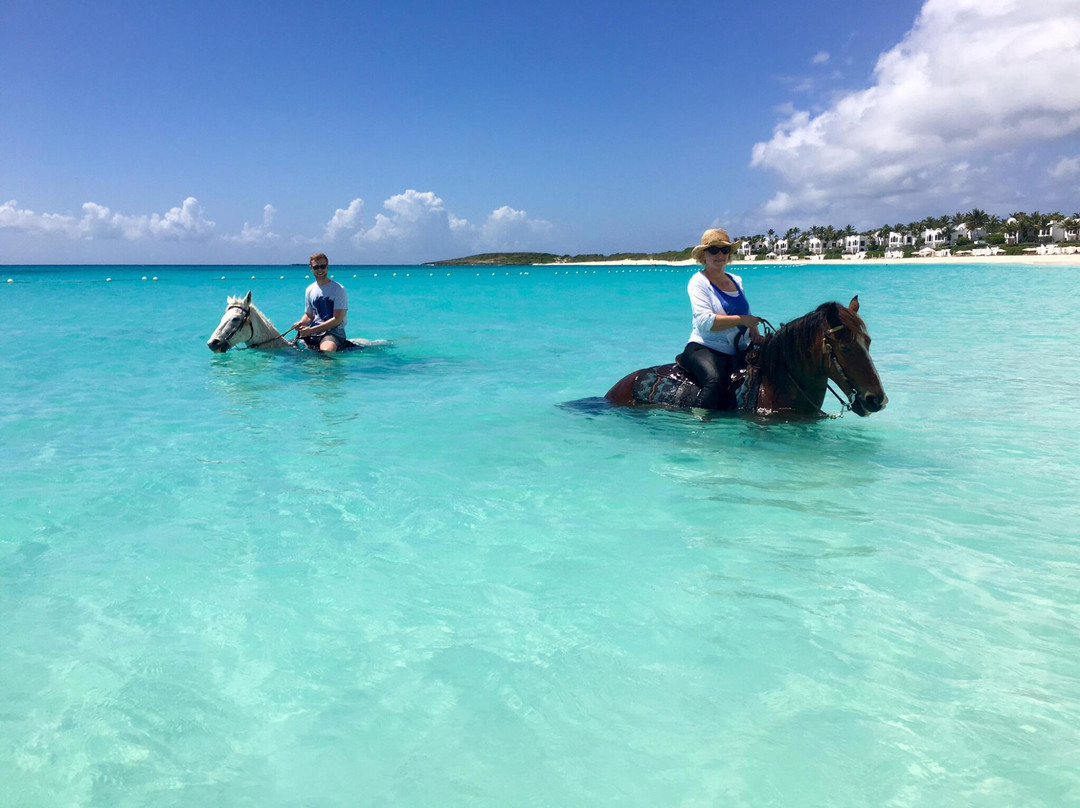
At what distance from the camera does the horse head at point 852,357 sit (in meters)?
6.83

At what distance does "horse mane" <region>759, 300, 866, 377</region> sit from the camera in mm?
6992

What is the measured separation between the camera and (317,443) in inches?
327

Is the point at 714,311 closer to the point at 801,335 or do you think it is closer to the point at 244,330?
the point at 801,335

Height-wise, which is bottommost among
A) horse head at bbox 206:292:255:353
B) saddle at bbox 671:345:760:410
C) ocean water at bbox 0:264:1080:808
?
ocean water at bbox 0:264:1080:808

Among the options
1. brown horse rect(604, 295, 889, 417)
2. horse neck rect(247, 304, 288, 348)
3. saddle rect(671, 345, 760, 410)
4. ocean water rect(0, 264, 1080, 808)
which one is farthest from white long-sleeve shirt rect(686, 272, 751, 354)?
horse neck rect(247, 304, 288, 348)

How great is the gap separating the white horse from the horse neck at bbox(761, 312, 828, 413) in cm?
1017

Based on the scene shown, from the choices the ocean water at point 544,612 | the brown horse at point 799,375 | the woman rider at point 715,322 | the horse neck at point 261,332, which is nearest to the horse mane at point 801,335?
the brown horse at point 799,375

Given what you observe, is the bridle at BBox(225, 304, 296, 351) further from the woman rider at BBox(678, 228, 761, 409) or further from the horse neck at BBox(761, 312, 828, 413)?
the horse neck at BBox(761, 312, 828, 413)

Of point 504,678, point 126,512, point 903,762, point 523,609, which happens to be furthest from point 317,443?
point 903,762

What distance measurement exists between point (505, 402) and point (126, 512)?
588cm

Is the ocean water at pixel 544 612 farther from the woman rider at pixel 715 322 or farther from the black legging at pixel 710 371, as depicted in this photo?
the woman rider at pixel 715 322

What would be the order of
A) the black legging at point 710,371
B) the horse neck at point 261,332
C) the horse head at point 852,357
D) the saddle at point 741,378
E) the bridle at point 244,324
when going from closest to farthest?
the horse head at point 852,357 → the saddle at point 741,378 → the black legging at point 710,371 → the bridle at point 244,324 → the horse neck at point 261,332

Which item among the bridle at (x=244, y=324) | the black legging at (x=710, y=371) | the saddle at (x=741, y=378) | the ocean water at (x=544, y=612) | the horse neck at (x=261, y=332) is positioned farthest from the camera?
the horse neck at (x=261, y=332)

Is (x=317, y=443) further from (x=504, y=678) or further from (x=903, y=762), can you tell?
(x=903, y=762)
